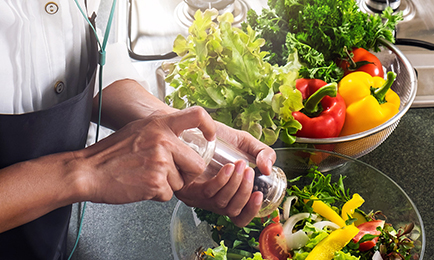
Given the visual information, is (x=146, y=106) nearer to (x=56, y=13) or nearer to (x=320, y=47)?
(x=56, y=13)

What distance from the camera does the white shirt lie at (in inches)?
19.0

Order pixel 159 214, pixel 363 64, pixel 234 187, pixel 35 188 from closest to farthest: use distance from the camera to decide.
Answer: pixel 35 188, pixel 234 187, pixel 159 214, pixel 363 64

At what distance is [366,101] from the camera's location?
81 centimetres

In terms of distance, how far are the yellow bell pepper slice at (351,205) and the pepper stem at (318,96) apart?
19 cm

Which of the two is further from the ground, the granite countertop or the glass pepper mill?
the glass pepper mill

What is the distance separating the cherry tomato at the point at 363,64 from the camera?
2.95 ft

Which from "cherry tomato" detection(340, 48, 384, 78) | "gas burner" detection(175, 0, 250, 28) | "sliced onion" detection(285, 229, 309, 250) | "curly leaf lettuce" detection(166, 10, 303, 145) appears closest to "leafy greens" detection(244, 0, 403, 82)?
"cherry tomato" detection(340, 48, 384, 78)

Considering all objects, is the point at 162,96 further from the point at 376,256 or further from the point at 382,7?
the point at 382,7

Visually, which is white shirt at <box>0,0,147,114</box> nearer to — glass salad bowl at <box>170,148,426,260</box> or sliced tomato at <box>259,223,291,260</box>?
glass salad bowl at <box>170,148,426,260</box>

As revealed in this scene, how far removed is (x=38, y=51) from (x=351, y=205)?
0.57 metres

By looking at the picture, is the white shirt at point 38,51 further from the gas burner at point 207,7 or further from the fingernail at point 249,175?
the gas burner at point 207,7

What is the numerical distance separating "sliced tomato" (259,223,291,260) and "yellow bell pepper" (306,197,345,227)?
0.28ft

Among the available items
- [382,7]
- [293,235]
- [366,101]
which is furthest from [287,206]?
[382,7]

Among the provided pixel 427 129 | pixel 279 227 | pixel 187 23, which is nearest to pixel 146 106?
pixel 279 227
